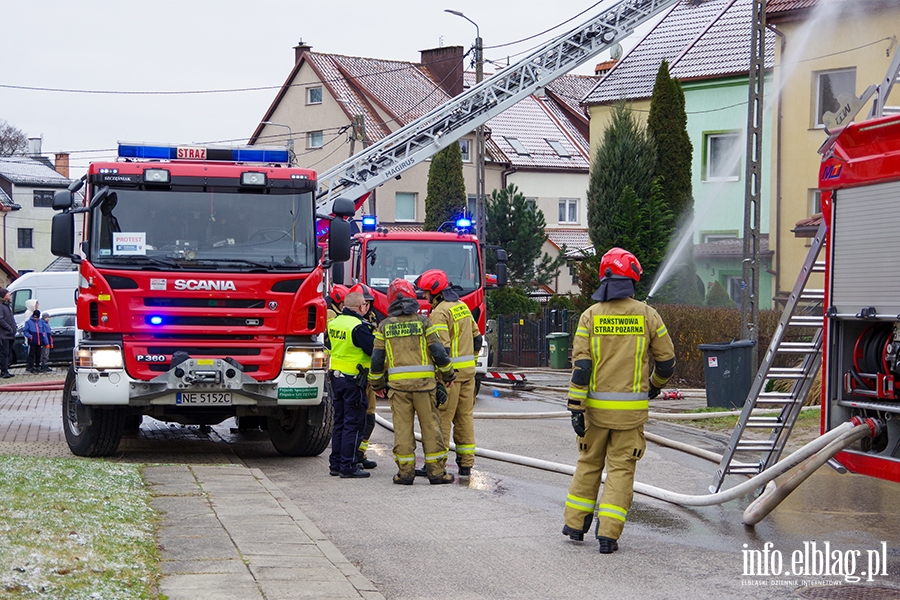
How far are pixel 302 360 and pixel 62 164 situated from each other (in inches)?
2680

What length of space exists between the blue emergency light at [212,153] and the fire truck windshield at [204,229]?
27.1 inches

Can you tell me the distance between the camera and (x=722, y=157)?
3195 cm

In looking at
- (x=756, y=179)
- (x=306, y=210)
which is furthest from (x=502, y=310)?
(x=306, y=210)

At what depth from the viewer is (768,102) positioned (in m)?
29.0

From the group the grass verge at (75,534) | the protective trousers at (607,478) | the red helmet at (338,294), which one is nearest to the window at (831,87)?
the red helmet at (338,294)

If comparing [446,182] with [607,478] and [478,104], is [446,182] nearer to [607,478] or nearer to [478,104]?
[478,104]

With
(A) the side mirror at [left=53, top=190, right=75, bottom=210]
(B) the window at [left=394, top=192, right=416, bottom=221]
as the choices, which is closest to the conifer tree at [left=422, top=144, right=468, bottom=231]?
(B) the window at [left=394, top=192, right=416, bottom=221]

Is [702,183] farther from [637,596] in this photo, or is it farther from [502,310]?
[637,596]

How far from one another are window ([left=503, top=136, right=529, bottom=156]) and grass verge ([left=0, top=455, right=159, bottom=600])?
41.4 meters

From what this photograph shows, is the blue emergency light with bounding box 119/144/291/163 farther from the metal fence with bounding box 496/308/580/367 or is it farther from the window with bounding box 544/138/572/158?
the window with bounding box 544/138/572/158

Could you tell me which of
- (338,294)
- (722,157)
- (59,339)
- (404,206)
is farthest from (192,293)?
(404,206)

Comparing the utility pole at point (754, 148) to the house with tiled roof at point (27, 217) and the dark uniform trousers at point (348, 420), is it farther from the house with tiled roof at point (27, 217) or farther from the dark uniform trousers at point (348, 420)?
the house with tiled roof at point (27, 217)

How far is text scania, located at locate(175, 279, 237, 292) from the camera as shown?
10188 mm

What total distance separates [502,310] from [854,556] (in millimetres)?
23784
